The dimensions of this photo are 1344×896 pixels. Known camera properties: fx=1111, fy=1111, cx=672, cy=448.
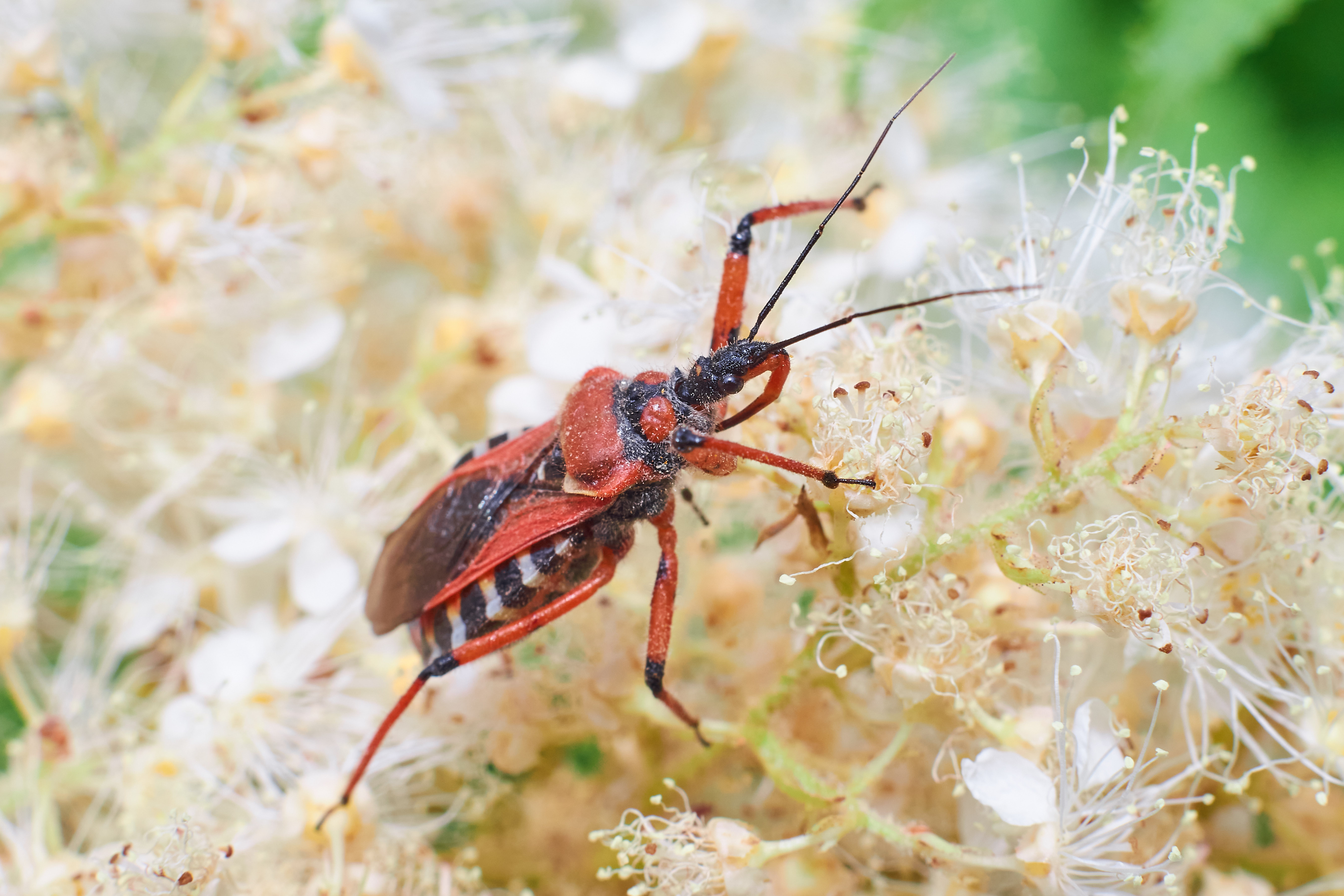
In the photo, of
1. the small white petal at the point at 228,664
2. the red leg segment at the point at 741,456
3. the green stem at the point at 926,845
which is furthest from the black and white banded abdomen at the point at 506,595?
the green stem at the point at 926,845

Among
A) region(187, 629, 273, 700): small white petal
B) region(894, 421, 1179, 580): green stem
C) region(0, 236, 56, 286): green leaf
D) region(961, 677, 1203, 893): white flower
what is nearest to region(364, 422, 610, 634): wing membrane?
region(187, 629, 273, 700): small white petal

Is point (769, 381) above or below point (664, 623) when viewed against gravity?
above

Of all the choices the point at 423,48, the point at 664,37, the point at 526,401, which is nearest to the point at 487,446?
the point at 526,401

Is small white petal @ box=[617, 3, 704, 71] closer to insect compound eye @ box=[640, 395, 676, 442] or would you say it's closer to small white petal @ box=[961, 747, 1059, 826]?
insect compound eye @ box=[640, 395, 676, 442]

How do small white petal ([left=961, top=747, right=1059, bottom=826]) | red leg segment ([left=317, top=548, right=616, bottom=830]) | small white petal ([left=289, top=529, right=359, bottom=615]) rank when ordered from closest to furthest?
small white petal ([left=961, top=747, right=1059, bottom=826]), red leg segment ([left=317, top=548, right=616, bottom=830]), small white petal ([left=289, top=529, right=359, bottom=615])

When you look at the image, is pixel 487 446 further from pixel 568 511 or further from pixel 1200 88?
pixel 1200 88
